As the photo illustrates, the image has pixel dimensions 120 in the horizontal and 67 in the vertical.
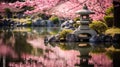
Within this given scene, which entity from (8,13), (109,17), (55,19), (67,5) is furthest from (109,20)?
(8,13)

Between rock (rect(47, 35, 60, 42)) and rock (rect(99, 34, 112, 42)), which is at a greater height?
rock (rect(99, 34, 112, 42))

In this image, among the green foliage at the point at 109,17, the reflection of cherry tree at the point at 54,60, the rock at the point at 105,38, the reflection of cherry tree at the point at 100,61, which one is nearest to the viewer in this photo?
the reflection of cherry tree at the point at 100,61

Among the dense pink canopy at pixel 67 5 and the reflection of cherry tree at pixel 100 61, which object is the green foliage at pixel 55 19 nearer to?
the dense pink canopy at pixel 67 5

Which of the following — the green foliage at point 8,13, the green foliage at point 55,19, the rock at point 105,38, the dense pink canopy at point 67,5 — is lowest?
the green foliage at point 55,19

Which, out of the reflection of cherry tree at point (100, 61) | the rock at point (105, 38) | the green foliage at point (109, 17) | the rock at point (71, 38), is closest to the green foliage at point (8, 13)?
the green foliage at point (109, 17)

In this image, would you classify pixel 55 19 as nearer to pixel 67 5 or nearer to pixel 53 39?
pixel 67 5

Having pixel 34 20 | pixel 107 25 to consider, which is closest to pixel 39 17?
pixel 34 20

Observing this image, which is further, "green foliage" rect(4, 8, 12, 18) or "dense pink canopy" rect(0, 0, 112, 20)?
"green foliage" rect(4, 8, 12, 18)

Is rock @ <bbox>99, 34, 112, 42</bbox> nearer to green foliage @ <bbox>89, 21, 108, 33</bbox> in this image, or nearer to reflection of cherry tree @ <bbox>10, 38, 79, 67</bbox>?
green foliage @ <bbox>89, 21, 108, 33</bbox>

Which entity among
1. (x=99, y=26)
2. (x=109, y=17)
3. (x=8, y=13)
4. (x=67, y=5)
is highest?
(x=67, y=5)

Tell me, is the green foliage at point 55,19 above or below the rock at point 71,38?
below

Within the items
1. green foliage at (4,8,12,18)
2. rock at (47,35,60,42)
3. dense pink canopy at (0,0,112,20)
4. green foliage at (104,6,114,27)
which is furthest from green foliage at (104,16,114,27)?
green foliage at (4,8,12,18)

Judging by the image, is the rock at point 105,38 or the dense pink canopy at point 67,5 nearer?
the dense pink canopy at point 67,5

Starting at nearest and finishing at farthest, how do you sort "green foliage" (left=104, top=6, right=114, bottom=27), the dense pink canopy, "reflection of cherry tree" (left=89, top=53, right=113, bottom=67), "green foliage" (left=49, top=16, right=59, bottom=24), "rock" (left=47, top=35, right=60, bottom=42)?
"reflection of cherry tree" (left=89, top=53, right=113, bottom=67) < the dense pink canopy < "rock" (left=47, top=35, right=60, bottom=42) < "green foliage" (left=104, top=6, right=114, bottom=27) < "green foliage" (left=49, top=16, right=59, bottom=24)
